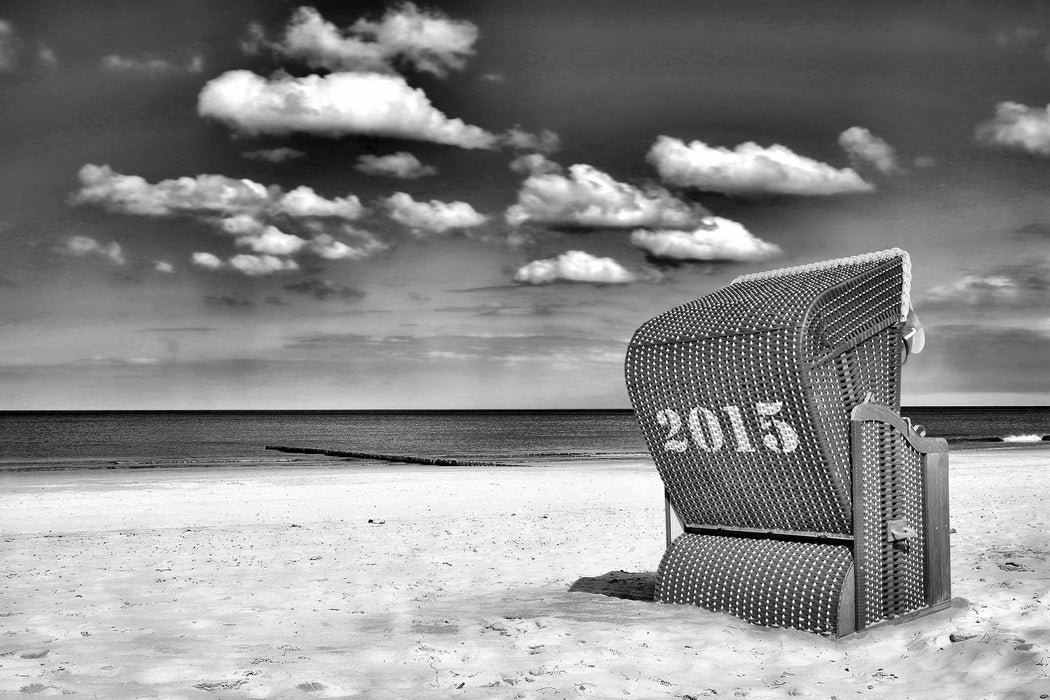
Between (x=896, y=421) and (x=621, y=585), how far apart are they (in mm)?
2836

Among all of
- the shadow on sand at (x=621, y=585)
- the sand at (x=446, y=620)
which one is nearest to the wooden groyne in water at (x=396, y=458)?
the sand at (x=446, y=620)

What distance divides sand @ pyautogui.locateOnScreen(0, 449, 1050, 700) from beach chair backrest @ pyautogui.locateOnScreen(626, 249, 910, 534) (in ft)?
2.59

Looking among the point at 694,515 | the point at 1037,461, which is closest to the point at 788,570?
the point at 694,515

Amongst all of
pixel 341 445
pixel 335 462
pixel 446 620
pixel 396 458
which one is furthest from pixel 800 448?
pixel 341 445

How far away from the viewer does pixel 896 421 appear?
215 inches

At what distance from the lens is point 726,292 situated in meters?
5.97

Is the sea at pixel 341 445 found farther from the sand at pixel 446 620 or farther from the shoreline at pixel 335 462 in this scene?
the sand at pixel 446 620

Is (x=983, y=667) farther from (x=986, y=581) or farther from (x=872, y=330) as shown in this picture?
(x=986, y=581)

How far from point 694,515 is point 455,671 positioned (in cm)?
205

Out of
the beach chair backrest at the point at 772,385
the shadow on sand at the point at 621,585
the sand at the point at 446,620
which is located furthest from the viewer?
the shadow on sand at the point at 621,585


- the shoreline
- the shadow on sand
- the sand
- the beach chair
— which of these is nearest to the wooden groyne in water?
the shoreline

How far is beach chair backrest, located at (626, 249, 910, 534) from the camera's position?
5121 millimetres

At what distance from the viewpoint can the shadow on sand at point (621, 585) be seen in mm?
6994

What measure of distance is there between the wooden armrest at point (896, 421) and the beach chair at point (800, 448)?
0.01 meters
